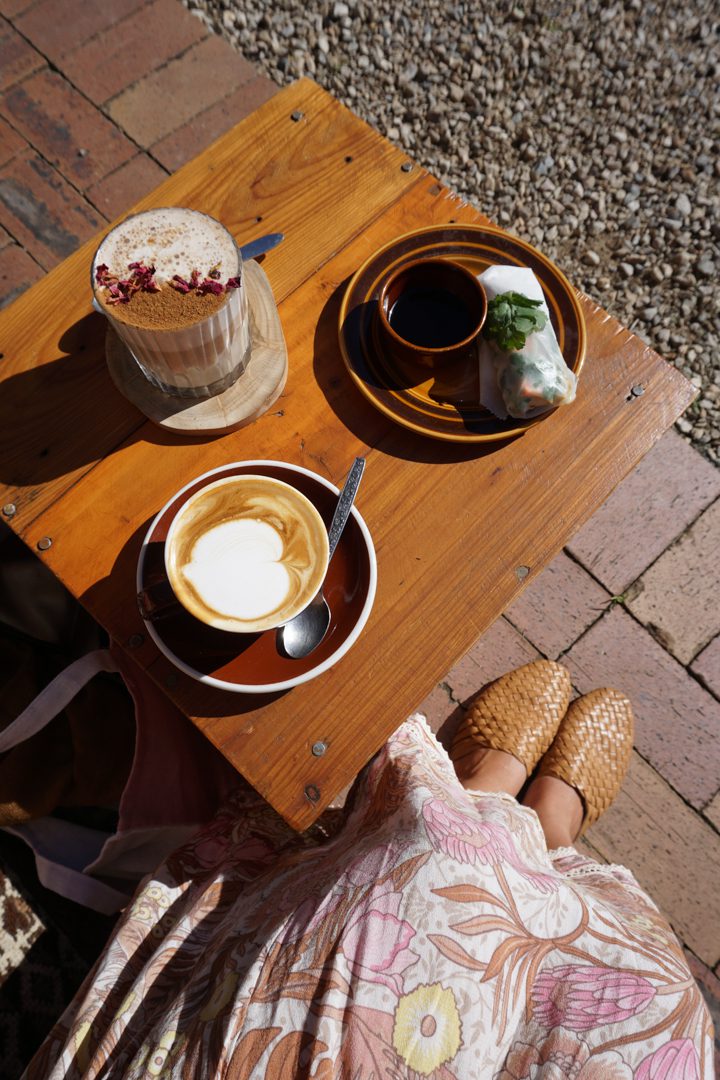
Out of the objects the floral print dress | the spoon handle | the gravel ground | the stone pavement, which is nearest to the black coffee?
the spoon handle

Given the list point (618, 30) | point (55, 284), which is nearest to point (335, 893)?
point (55, 284)

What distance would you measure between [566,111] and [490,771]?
7.83ft

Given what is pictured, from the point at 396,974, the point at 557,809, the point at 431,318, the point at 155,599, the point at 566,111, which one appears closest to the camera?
the point at 396,974

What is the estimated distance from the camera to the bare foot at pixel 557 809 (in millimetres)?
1904

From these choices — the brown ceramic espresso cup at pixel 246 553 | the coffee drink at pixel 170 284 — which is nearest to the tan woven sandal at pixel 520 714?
the brown ceramic espresso cup at pixel 246 553

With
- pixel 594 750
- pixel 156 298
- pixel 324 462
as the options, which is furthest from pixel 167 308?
pixel 594 750

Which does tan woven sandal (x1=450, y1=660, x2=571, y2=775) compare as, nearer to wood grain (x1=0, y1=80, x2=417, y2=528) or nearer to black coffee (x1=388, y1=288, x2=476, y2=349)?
black coffee (x1=388, y1=288, x2=476, y2=349)

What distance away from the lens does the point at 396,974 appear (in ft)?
3.57

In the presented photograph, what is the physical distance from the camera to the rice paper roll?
1282 millimetres

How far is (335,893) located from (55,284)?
1.28 meters

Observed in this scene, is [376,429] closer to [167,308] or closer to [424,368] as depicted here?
[424,368]

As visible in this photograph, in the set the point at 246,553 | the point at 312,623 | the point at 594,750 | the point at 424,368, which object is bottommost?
the point at 594,750

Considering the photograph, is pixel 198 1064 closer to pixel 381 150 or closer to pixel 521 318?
pixel 521 318

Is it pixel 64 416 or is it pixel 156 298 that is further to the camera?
pixel 64 416
